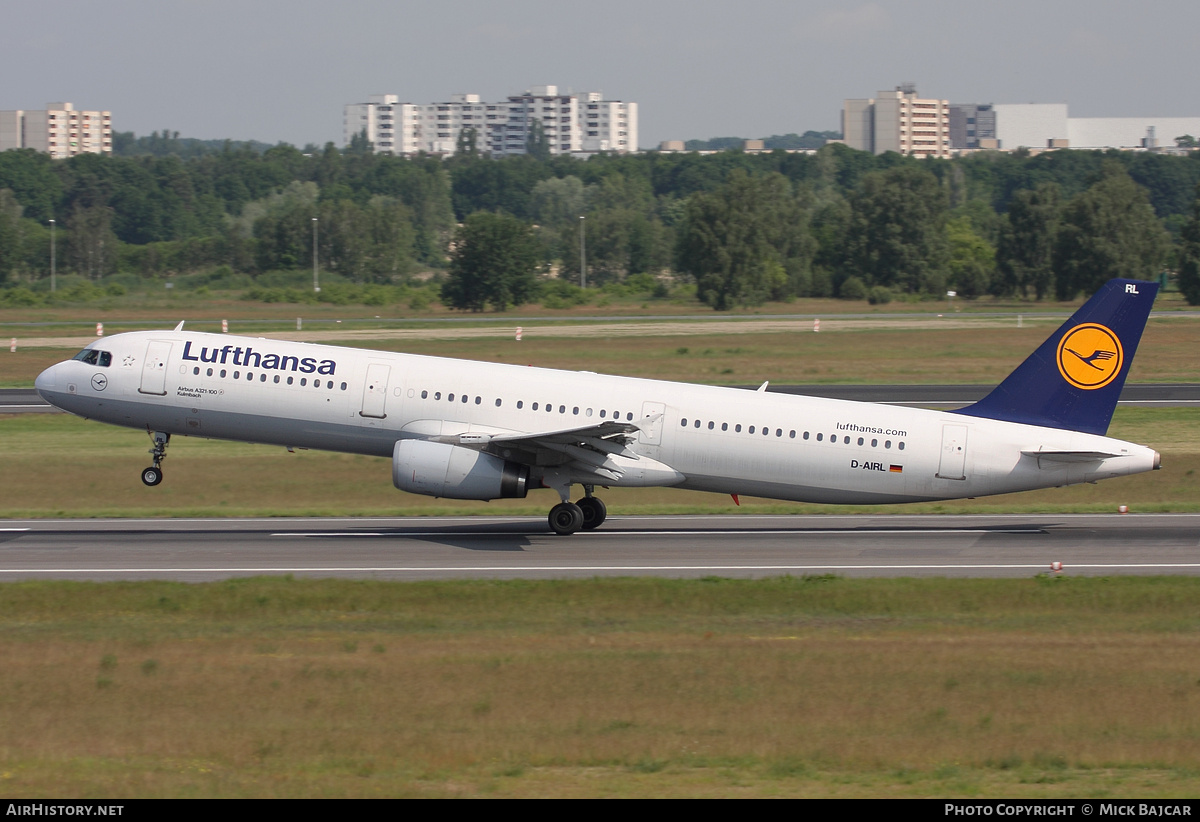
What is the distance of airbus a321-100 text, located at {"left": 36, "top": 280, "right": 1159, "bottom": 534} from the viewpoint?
1200 inches

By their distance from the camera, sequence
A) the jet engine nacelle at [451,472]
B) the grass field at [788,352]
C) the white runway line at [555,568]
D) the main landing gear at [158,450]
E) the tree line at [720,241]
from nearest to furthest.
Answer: the white runway line at [555,568]
the jet engine nacelle at [451,472]
the main landing gear at [158,450]
the grass field at [788,352]
the tree line at [720,241]

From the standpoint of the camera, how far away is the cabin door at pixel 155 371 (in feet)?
103

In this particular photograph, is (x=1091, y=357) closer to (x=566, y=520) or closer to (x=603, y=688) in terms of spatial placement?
(x=566, y=520)

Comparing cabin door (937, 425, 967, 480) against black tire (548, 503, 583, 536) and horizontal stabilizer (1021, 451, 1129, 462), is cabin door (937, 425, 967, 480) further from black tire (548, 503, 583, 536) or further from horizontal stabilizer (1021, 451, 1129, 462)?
black tire (548, 503, 583, 536)

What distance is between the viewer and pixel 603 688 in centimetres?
1747

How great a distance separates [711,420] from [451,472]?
245 inches

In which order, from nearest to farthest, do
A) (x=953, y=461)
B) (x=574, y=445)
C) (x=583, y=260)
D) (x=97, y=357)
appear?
(x=574, y=445), (x=953, y=461), (x=97, y=357), (x=583, y=260)

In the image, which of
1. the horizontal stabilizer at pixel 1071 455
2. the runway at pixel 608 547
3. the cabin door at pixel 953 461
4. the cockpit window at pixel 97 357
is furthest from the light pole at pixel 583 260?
the horizontal stabilizer at pixel 1071 455

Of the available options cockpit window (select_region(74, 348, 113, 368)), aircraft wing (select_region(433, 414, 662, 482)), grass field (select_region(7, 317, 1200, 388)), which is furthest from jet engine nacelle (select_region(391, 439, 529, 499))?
grass field (select_region(7, 317, 1200, 388))

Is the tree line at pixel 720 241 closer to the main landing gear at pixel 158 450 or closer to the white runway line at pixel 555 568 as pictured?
the main landing gear at pixel 158 450

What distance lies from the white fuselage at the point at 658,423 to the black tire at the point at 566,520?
1.55 meters

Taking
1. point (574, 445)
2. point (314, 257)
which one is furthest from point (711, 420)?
point (314, 257)

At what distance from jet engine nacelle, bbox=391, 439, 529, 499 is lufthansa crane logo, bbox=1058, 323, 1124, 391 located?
1318 cm

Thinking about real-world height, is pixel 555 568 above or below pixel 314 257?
below
